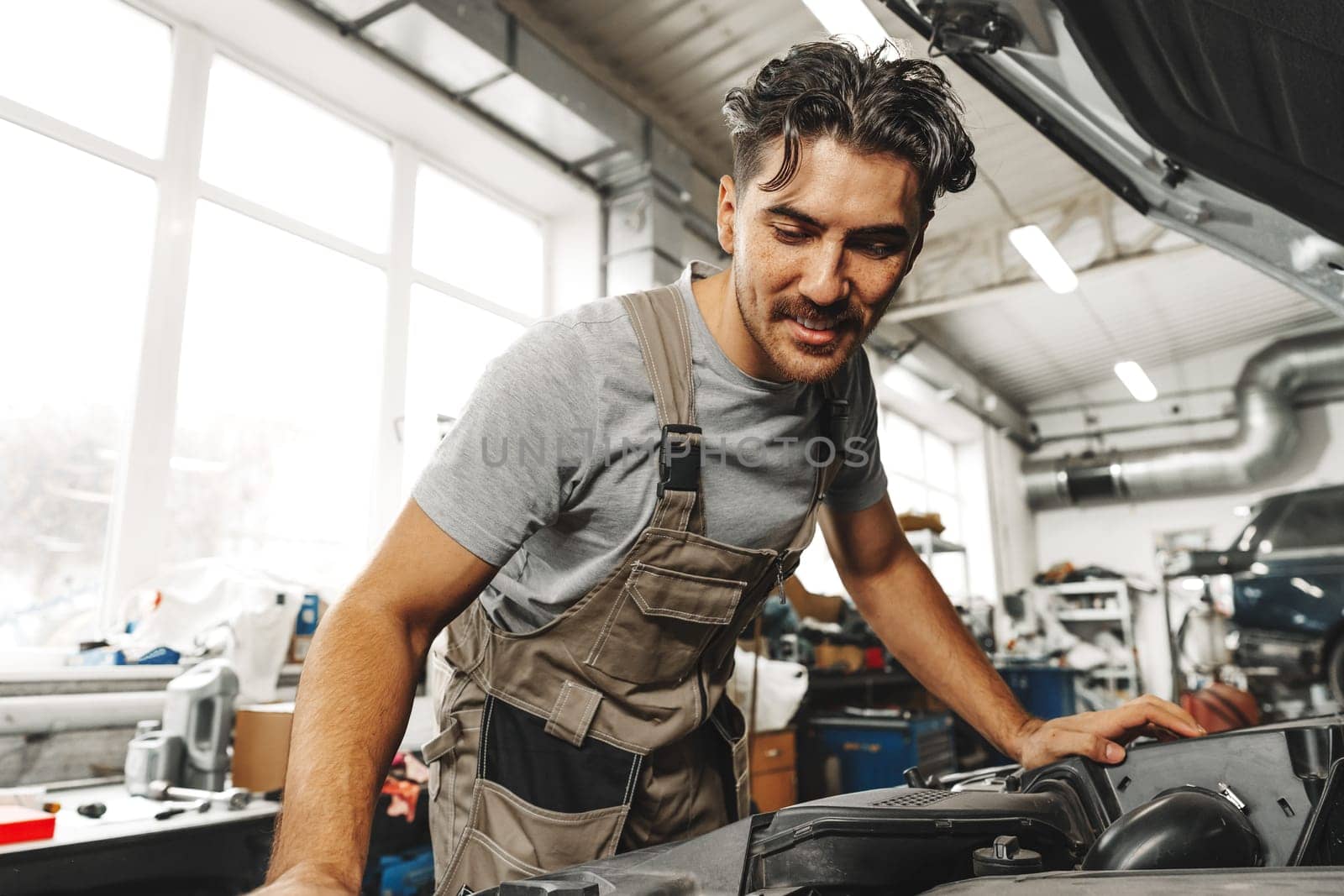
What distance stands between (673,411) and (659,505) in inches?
4.0

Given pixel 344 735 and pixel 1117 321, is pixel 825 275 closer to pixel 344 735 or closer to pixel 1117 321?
pixel 344 735

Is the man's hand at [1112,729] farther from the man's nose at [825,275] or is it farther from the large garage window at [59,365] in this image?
the large garage window at [59,365]

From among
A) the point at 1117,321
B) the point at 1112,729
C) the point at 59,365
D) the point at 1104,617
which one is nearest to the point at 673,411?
the point at 1112,729

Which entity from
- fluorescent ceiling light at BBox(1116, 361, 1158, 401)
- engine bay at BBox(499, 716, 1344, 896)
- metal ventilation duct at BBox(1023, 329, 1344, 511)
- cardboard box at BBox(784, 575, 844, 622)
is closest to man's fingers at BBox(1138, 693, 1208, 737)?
engine bay at BBox(499, 716, 1344, 896)

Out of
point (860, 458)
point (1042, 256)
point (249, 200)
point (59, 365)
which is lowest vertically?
point (860, 458)

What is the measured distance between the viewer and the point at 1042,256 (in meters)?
5.13

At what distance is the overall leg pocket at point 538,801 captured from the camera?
93cm

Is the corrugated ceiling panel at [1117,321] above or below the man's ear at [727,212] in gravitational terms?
above

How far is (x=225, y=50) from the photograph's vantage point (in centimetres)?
296

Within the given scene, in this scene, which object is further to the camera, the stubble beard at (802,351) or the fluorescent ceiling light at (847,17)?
the fluorescent ceiling light at (847,17)

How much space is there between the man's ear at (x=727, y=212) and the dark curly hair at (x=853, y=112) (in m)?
0.05

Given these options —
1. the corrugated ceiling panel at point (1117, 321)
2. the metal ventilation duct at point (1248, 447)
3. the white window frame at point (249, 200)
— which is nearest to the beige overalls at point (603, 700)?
the white window frame at point (249, 200)

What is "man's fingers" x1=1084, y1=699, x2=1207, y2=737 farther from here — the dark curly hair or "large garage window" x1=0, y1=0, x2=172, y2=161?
"large garage window" x1=0, y1=0, x2=172, y2=161

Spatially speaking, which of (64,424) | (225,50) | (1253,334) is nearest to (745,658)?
(64,424)
